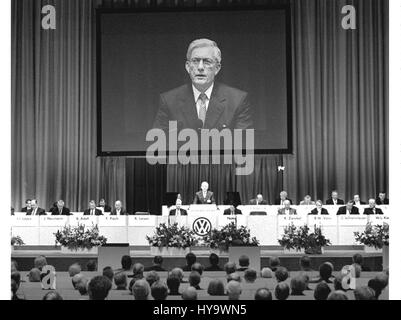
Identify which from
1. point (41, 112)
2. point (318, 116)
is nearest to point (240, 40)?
point (318, 116)

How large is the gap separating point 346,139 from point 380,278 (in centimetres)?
1278

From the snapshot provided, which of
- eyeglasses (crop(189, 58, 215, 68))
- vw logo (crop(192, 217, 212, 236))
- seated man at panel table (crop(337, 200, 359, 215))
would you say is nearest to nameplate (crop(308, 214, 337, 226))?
seated man at panel table (crop(337, 200, 359, 215))

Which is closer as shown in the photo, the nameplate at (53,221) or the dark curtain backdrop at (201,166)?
the nameplate at (53,221)

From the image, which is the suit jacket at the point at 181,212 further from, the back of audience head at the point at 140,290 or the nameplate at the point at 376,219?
the back of audience head at the point at 140,290

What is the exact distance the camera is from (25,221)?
10781 millimetres

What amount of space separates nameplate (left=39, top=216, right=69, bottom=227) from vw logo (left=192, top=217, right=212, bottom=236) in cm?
227

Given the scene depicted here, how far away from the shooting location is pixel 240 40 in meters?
14.6

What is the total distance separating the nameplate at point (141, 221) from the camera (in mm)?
10602

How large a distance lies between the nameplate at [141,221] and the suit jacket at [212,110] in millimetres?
4291

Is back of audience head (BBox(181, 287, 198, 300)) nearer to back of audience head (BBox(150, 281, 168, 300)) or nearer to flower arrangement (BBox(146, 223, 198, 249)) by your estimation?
back of audience head (BBox(150, 281, 168, 300))

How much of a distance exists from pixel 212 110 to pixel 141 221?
4814 millimetres

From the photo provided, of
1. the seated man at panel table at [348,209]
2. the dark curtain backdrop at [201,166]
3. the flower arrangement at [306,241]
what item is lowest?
the flower arrangement at [306,241]

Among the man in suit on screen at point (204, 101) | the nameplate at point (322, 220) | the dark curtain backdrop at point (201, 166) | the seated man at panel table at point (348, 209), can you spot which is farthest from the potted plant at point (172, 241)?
the dark curtain backdrop at point (201, 166)

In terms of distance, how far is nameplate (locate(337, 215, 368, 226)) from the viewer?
1054 centimetres
